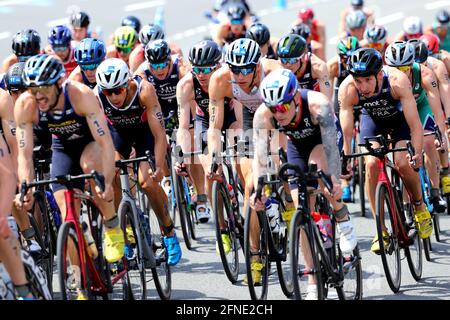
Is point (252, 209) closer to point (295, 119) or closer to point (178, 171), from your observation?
point (295, 119)

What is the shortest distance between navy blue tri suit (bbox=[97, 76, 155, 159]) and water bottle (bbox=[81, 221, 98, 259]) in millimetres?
1842

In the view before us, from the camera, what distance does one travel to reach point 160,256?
32.9ft

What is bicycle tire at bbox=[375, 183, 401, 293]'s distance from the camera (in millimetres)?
9664

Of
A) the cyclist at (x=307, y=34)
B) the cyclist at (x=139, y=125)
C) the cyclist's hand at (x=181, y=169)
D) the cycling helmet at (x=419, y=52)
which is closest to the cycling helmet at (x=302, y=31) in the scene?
the cyclist at (x=307, y=34)

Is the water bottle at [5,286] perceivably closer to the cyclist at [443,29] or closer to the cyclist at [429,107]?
the cyclist at [429,107]

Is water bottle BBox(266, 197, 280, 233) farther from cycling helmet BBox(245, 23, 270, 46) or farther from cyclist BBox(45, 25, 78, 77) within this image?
cyclist BBox(45, 25, 78, 77)

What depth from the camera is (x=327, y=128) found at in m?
8.81

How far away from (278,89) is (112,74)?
177 cm

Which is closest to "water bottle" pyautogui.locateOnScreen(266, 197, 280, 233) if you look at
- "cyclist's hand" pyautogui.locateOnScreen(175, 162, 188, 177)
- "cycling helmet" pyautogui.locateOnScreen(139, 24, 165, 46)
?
"cyclist's hand" pyautogui.locateOnScreen(175, 162, 188, 177)

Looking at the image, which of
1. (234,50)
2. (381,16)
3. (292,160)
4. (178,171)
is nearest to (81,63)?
(178,171)

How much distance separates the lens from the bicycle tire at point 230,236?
402 inches

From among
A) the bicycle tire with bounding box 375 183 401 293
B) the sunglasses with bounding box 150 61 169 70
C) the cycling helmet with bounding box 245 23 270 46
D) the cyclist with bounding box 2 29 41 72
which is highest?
the cycling helmet with bounding box 245 23 270 46

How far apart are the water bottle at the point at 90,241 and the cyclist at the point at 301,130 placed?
4.12 feet

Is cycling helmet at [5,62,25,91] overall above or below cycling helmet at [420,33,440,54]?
below
